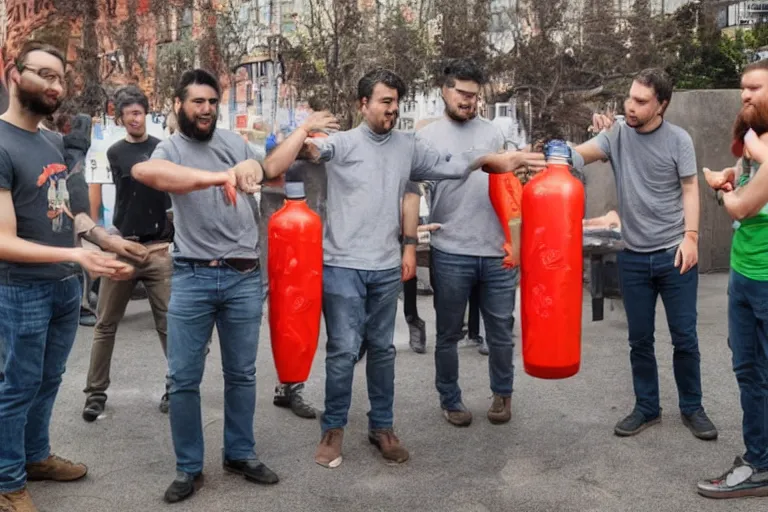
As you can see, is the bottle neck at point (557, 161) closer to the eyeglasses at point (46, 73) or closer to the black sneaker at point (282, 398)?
the eyeglasses at point (46, 73)

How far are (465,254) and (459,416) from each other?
0.87 metres

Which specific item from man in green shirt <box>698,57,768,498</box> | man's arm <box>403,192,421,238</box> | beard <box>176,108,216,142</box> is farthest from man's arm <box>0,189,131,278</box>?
man in green shirt <box>698,57,768,498</box>

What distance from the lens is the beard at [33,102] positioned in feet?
10.6

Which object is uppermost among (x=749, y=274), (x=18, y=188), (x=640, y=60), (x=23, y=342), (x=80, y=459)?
(x=640, y=60)

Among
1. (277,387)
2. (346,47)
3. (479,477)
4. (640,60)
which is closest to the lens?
(479,477)

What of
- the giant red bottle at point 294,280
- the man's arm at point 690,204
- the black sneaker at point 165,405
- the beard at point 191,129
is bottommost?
the black sneaker at point 165,405

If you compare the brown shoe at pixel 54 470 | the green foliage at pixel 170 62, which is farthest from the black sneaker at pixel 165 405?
the green foliage at pixel 170 62

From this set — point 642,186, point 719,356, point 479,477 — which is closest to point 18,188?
point 479,477

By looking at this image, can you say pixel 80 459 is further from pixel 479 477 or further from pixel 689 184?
pixel 689 184

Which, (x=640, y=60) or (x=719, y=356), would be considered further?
(x=640, y=60)

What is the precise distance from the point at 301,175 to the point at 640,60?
631 inches

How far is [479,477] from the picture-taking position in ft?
12.5

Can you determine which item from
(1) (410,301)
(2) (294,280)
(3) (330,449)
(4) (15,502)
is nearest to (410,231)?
(2) (294,280)

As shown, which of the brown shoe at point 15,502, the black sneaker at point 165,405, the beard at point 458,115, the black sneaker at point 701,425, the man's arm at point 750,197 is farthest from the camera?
the black sneaker at point 165,405
